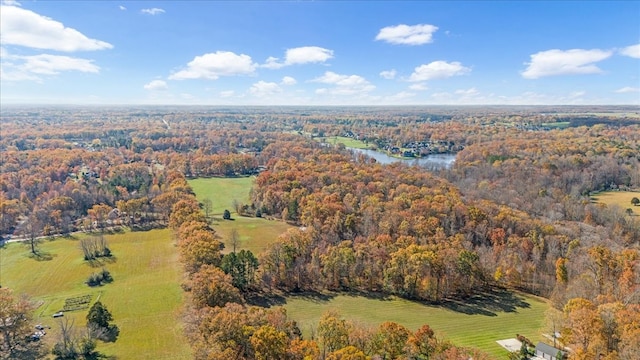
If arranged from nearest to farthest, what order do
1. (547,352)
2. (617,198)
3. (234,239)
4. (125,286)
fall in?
(547,352)
(125,286)
(234,239)
(617,198)

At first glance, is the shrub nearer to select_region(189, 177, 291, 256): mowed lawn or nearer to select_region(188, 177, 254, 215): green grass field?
select_region(189, 177, 291, 256): mowed lawn

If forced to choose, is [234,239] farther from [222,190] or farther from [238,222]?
[222,190]

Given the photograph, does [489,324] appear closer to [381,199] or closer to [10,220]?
[381,199]

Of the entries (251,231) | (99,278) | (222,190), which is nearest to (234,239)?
(251,231)

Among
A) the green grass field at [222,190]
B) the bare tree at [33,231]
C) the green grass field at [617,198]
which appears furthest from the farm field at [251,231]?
the green grass field at [617,198]

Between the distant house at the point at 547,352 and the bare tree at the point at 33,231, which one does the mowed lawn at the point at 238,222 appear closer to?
the bare tree at the point at 33,231

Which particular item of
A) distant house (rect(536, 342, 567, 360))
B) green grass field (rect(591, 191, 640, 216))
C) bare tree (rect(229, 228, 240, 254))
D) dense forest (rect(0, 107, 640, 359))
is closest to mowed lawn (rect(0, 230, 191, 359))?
dense forest (rect(0, 107, 640, 359))

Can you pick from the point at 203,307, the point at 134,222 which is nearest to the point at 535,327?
the point at 203,307
